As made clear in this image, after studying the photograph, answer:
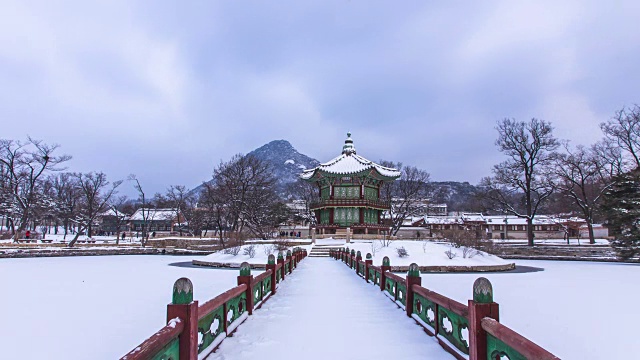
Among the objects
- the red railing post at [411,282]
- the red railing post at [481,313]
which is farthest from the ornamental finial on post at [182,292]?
the red railing post at [411,282]

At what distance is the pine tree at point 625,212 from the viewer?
22.1 m

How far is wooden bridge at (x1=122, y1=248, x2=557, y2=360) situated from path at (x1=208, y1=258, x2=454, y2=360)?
0.04 ft

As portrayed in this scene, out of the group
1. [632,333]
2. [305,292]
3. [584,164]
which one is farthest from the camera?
[584,164]

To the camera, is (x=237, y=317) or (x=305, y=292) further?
(x=305, y=292)

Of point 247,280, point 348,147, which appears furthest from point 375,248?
point 348,147

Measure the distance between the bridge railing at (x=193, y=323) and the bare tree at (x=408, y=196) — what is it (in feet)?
144

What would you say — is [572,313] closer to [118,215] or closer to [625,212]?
[625,212]

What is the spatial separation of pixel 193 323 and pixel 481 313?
2760 mm

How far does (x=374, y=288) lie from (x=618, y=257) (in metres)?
22.6

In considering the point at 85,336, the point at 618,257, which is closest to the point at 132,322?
the point at 85,336

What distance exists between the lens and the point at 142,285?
43.6 ft

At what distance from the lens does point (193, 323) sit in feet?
12.2

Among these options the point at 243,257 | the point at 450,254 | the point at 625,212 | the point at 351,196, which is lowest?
the point at 243,257

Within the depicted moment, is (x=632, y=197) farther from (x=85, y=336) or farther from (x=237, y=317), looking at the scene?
(x=85, y=336)
